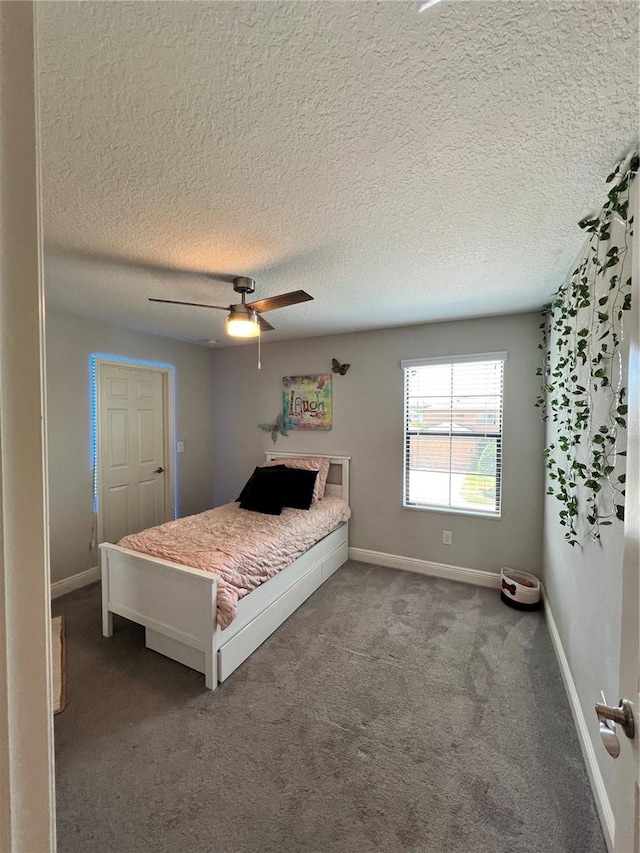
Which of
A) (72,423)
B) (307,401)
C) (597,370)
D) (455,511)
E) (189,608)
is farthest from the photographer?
(307,401)

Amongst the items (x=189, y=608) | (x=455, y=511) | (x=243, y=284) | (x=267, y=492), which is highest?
(x=243, y=284)

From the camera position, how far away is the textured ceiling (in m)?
0.83

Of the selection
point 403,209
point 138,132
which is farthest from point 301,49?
point 403,209

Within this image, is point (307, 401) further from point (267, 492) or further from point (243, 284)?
point (243, 284)

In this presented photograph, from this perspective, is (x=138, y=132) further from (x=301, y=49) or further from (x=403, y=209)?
(x=403, y=209)

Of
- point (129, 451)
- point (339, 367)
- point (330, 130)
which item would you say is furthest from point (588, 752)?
point (129, 451)

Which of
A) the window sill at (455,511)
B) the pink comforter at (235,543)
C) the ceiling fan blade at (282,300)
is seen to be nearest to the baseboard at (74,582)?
the pink comforter at (235,543)

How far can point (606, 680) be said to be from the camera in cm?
135

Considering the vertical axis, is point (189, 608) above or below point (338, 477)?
below

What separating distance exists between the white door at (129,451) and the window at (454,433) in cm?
277

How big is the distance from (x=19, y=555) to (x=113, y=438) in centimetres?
351

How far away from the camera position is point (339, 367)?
3736 millimetres

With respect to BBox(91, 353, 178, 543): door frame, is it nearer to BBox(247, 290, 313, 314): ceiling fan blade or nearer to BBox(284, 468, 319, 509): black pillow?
BBox(284, 468, 319, 509): black pillow

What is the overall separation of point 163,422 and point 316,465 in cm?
187
